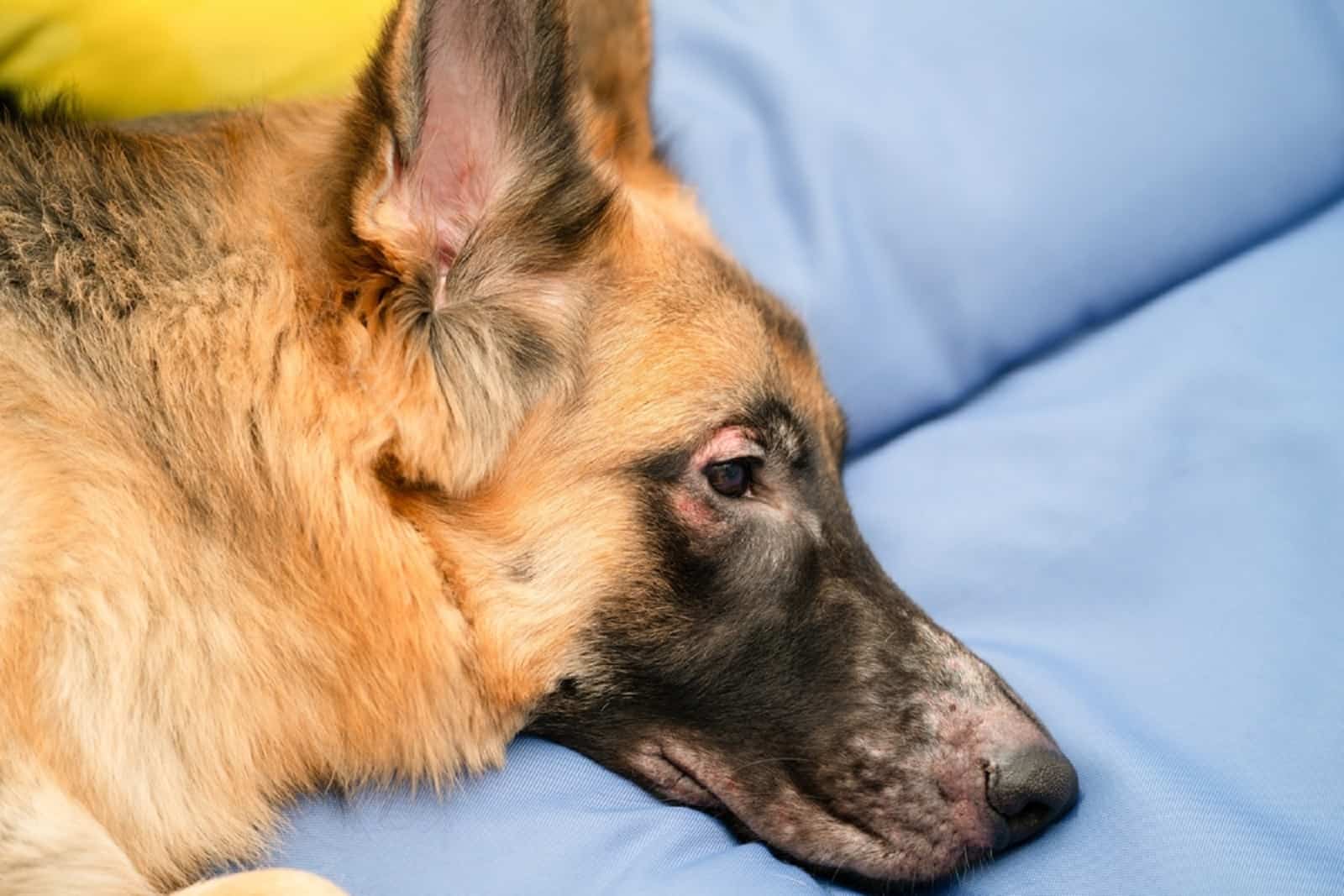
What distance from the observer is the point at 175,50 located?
2.33 meters

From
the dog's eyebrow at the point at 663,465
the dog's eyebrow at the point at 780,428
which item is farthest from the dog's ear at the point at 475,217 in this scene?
the dog's eyebrow at the point at 780,428

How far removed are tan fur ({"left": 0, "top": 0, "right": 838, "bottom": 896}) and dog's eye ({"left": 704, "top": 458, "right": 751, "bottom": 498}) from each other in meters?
0.08

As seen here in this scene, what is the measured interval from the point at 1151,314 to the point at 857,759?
1.66 meters

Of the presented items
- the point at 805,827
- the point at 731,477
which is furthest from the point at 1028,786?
the point at 731,477

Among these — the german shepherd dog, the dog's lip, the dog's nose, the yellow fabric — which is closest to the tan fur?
the german shepherd dog

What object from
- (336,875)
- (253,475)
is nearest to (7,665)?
(253,475)

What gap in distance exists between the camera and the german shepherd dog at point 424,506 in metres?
A: 1.67

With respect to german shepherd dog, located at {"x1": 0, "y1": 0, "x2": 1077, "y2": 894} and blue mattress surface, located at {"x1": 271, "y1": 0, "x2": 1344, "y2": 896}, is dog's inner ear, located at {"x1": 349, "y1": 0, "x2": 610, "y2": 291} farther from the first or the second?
blue mattress surface, located at {"x1": 271, "y1": 0, "x2": 1344, "y2": 896}

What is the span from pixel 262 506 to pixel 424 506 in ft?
0.78

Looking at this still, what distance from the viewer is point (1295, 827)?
1.79 m

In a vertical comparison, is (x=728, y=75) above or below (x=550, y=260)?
above

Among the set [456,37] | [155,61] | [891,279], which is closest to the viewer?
[456,37]

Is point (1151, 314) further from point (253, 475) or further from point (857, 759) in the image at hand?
point (253, 475)

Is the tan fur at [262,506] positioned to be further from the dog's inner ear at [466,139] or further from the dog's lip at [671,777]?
the dog's lip at [671,777]
